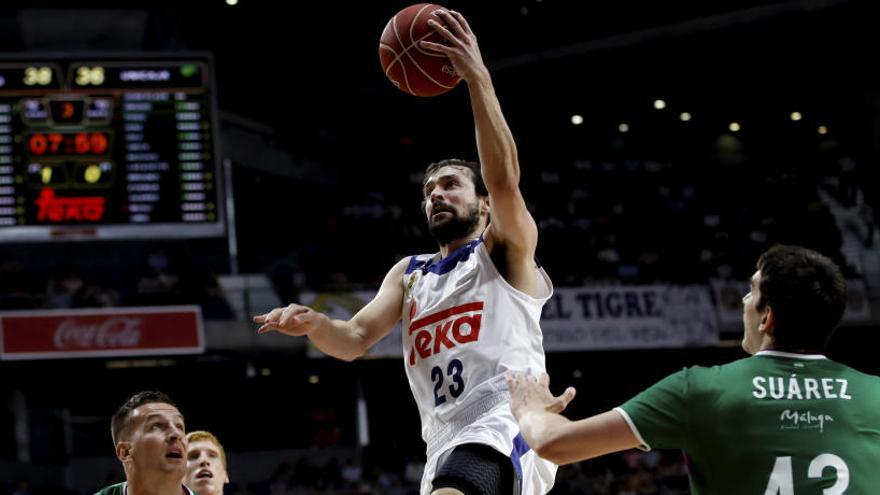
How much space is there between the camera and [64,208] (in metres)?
14.8

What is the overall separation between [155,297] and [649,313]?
7633 mm

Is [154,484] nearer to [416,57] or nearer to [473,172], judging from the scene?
[473,172]

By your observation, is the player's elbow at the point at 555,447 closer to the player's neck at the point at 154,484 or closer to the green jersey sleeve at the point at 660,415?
the green jersey sleeve at the point at 660,415

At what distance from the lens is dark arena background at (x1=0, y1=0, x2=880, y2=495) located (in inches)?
589

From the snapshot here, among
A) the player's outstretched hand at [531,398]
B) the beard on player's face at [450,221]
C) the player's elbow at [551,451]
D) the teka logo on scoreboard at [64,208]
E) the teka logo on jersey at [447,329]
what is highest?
the teka logo on scoreboard at [64,208]

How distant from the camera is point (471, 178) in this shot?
5.19 metres

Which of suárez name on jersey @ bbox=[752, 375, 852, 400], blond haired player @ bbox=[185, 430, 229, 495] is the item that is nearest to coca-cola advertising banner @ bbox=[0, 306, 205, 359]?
blond haired player @ bbox=[185, 430, 229, 495]

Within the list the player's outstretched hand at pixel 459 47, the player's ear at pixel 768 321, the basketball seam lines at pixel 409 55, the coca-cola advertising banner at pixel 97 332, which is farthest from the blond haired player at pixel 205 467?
the coca-cola advertising banner at pixel 97 332

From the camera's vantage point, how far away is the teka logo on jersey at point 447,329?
4875mm

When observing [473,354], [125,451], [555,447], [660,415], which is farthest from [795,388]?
[125,451]

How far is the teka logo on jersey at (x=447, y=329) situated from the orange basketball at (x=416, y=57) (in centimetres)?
103

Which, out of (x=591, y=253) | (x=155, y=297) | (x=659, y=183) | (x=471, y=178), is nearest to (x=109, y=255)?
(x=155, y=297)

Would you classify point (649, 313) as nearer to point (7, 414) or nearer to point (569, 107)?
point (569, 107)

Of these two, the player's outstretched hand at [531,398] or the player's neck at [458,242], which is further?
the player's neck at [458,242]
